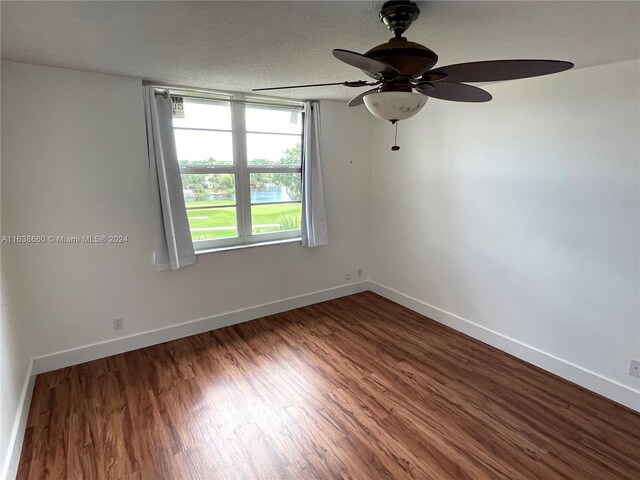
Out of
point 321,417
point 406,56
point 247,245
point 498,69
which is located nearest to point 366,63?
point 406,56

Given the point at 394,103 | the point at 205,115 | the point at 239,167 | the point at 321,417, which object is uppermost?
the point at 205,115

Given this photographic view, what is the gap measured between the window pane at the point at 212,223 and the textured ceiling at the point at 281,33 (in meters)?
1.27

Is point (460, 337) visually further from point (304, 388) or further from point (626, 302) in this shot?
point (304, 388)

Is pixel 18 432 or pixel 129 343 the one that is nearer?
pixel 18 432

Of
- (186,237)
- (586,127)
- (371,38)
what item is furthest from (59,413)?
(586,127)

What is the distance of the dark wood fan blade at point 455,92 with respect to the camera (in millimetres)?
1558

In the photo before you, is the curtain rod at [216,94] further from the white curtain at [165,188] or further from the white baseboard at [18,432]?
the white baseboard at [18,432]

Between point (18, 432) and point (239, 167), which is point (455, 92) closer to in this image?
point (239, 167)

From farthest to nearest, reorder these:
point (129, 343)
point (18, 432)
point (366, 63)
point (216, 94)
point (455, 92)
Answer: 1. point (216, 94)
2. point (129, 343)
3. point (18, 432)
4. point (455, 92)
5. point (366, 63)

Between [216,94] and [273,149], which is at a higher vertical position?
[216,94]

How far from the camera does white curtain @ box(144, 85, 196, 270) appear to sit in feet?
9.14

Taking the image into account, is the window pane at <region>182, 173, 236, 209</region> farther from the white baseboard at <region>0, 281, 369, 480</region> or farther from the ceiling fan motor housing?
the ceiling fan motor housing

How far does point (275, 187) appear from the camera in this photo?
363 cm

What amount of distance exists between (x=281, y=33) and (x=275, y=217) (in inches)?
84.3
